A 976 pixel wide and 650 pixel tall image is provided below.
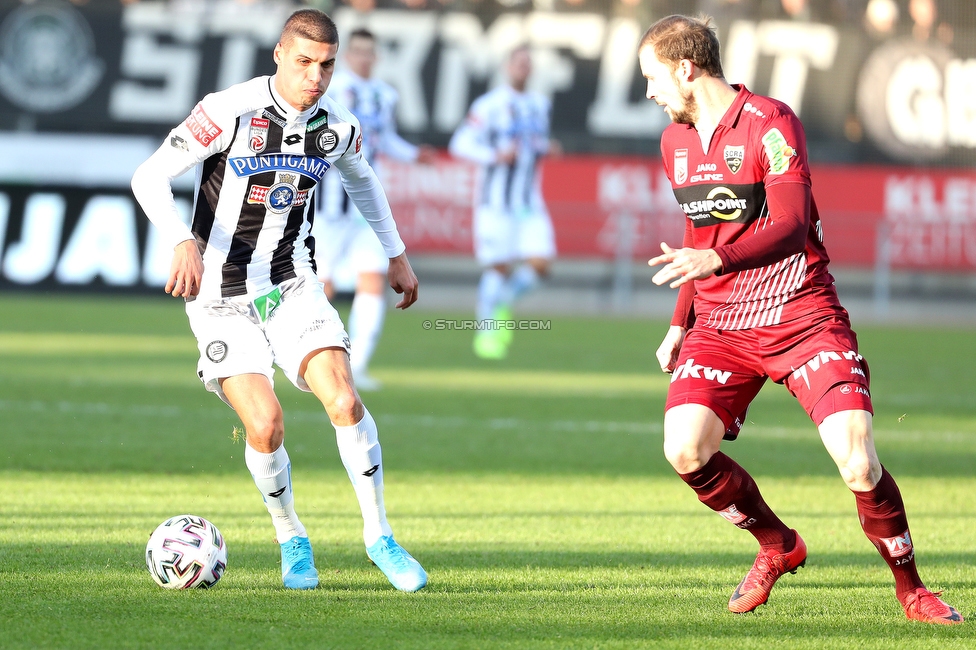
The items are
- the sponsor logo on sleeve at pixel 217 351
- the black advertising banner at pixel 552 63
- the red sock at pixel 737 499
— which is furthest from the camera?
the black advertising banner at pixel 552 63

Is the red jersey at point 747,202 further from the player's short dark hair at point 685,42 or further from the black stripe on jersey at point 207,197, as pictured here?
the black stripe on jersey at point 207,197

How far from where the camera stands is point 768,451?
27.3 feet

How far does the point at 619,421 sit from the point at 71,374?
4.79 metres

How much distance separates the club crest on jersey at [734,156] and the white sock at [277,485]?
1824 millimetres

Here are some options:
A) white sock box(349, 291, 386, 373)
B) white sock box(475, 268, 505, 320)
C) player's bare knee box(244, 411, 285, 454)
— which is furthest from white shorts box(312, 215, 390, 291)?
player's bare knee box(244, 411, 285, 454)

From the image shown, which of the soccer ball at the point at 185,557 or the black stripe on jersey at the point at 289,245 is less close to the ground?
the black stripe on jersey at the point at 289,245

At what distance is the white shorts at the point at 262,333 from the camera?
4684 millimetres

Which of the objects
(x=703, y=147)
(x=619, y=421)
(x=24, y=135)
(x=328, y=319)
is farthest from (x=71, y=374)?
(x=24, y=135)

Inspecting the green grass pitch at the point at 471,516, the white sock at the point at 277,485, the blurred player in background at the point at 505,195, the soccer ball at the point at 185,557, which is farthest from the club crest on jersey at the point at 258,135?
the blurred player in background at the point at 505,195

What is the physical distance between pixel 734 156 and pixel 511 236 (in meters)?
10.4

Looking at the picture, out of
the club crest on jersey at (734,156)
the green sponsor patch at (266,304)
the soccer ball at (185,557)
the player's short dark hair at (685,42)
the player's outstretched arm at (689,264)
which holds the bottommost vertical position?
the soccer ball at (185,557)

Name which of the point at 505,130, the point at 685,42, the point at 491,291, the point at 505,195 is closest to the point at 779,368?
the point at 685,42

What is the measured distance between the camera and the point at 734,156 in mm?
4297

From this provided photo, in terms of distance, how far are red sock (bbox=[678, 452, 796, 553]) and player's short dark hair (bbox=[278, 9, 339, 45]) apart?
6.42 ft
